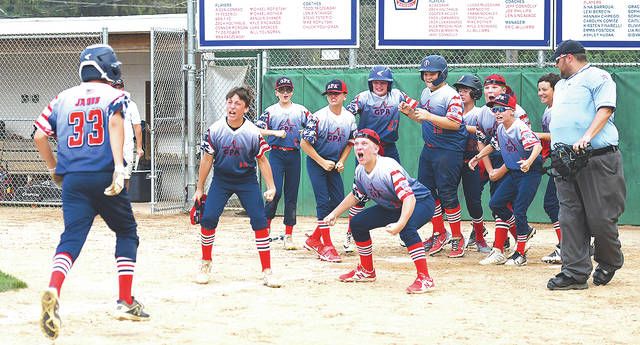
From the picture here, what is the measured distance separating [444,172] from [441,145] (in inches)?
11.5

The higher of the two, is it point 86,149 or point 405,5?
point 405,5

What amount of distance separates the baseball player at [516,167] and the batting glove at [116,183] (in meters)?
4.51

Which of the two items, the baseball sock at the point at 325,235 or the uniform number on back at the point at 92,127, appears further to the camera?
the baseball sock at the point at 325,235

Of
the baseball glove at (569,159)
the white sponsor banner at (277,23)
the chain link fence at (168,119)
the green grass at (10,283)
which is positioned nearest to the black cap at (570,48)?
the baseball glove at (569,159)

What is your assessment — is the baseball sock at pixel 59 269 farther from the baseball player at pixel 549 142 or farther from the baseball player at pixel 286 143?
the baseball player at pixel 549 142

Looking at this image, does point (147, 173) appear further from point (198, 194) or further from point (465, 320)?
point (465, 320)

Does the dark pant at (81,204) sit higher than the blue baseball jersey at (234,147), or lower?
lower

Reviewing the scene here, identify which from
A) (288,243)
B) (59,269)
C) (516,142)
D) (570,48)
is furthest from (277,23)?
(59,269)

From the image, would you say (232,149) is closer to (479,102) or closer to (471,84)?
(471,84)

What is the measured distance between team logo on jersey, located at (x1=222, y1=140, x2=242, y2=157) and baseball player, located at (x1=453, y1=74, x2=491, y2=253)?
3.24m

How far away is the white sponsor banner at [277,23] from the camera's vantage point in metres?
14.9

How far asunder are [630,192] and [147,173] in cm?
805

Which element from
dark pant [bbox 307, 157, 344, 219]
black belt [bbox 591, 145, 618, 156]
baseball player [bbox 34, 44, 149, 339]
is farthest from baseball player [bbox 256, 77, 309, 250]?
baseball player [bbox 34, 44, 149, 339]

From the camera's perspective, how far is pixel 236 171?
908 cm
